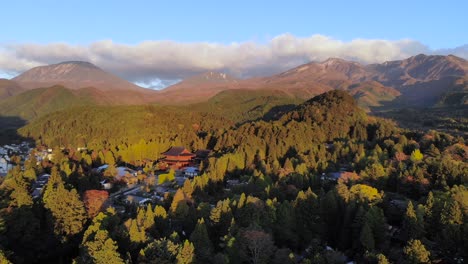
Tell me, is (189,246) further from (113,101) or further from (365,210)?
(113,101)

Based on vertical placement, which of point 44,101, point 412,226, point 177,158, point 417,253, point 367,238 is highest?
point 44,101

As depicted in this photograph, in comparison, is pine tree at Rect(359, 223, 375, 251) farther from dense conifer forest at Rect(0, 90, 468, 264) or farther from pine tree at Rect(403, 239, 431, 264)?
pine tree at Rect(403, 239, 431, 264)

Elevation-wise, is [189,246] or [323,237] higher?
[189,246]

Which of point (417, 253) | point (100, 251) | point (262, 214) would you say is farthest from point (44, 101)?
point (417, 253)

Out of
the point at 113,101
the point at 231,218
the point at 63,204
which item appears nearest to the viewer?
the point at 231,218

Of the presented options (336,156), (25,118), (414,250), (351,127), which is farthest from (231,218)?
(25,118)

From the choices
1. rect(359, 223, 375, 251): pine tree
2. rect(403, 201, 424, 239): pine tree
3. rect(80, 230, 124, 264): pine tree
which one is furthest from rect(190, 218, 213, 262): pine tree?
rect(403, 201, 424, 239): pine tree

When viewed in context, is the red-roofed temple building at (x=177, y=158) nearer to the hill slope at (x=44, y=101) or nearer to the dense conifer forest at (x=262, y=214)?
the dense conifer forest at (x=262, y=214)

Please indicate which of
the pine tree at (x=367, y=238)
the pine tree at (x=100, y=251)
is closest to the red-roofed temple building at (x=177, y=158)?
the pine tree at (x=100, y=251)

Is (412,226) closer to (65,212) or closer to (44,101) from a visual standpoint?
(65,212)
